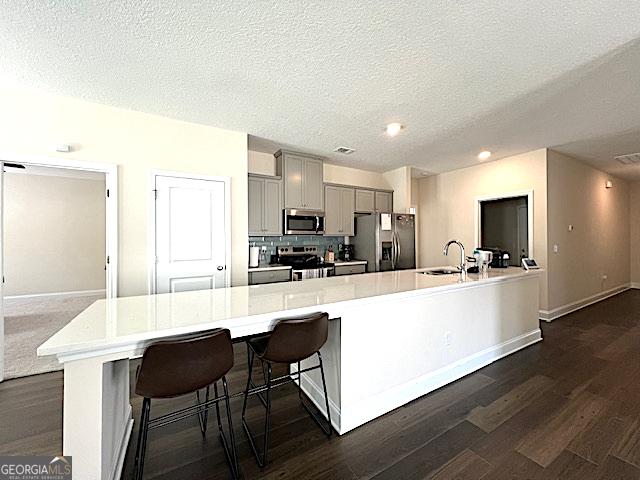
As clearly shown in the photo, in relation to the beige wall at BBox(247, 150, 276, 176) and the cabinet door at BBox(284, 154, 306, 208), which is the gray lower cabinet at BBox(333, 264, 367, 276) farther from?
the beige wall at BBox(247, 150, 276, 176)

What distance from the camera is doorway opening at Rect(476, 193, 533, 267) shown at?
4.81m

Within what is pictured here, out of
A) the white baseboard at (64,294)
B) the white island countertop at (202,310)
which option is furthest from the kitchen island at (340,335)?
the white baseboard at (64,294)

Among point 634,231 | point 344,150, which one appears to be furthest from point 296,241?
point 634,231

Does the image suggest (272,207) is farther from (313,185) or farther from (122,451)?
(122,451)

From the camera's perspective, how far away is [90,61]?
85.4 inches

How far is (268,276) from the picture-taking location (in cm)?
398

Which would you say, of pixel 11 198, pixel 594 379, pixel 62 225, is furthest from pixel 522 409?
pixel 11 198

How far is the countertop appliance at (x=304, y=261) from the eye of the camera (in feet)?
13.8

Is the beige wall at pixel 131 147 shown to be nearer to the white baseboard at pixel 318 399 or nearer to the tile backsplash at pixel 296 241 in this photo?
the tile backsplash at pixel 296 241

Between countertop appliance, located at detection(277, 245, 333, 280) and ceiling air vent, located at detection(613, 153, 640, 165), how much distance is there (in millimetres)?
5099

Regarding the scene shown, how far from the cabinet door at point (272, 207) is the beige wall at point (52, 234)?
186 inches

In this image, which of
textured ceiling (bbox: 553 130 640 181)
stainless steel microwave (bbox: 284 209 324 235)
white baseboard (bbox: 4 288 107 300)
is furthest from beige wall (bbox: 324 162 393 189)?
white baseboard (bbox: 4 288 107 300)

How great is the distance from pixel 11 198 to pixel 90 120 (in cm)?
485

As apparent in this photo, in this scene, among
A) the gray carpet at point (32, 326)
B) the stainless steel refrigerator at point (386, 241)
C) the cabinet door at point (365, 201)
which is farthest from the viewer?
the cabinet door at point (365, 201)
